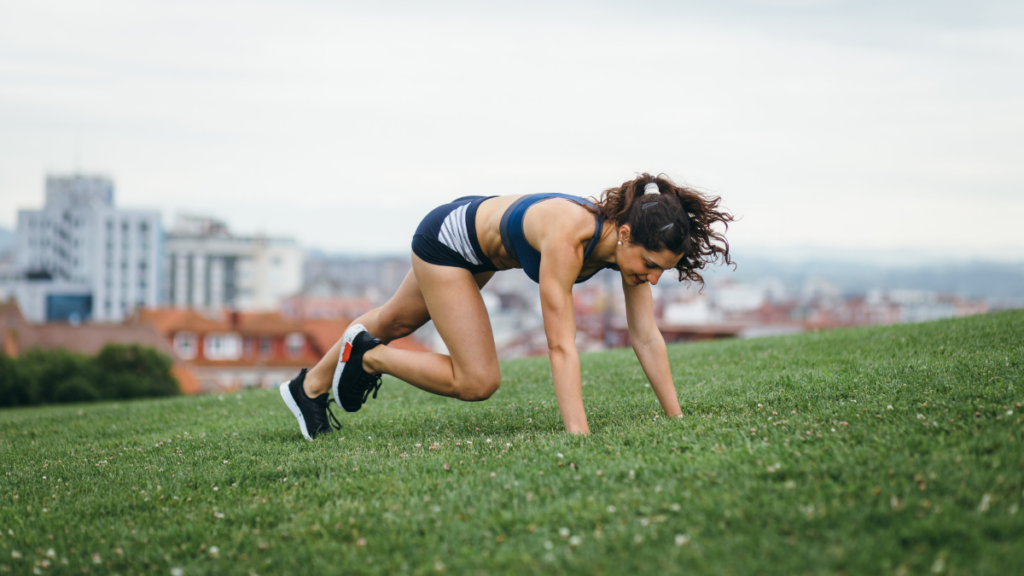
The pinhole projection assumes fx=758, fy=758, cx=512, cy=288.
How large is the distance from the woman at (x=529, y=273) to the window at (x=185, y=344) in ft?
207

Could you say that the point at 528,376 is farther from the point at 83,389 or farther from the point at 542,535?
the point at 83,389

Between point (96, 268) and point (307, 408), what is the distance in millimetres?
136461

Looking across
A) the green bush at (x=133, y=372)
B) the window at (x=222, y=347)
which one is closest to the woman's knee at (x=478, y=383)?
the green bush at (x=133, y=372)

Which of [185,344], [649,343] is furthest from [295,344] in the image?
[649,343]

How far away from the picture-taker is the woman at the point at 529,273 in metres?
4.50

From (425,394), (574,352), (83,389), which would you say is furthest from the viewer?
(83,389)

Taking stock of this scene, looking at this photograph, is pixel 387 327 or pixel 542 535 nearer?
pixel 542 535

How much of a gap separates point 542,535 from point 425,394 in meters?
5.48

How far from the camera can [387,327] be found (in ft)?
18.5

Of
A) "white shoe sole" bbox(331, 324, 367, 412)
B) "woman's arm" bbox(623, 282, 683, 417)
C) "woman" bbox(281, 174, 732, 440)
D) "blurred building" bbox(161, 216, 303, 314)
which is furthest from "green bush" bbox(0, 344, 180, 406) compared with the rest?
"blurred building" bbox(161, 216, 303, 314)

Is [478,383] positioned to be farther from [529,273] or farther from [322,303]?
[322,303]

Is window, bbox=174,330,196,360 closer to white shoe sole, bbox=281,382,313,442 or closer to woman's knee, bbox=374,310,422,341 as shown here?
white shoe sole, bbox=281,382,313,442

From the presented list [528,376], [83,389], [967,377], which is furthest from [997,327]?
[83,389]

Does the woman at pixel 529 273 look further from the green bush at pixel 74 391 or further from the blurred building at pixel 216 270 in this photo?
the blurred building at pixel 216 270
